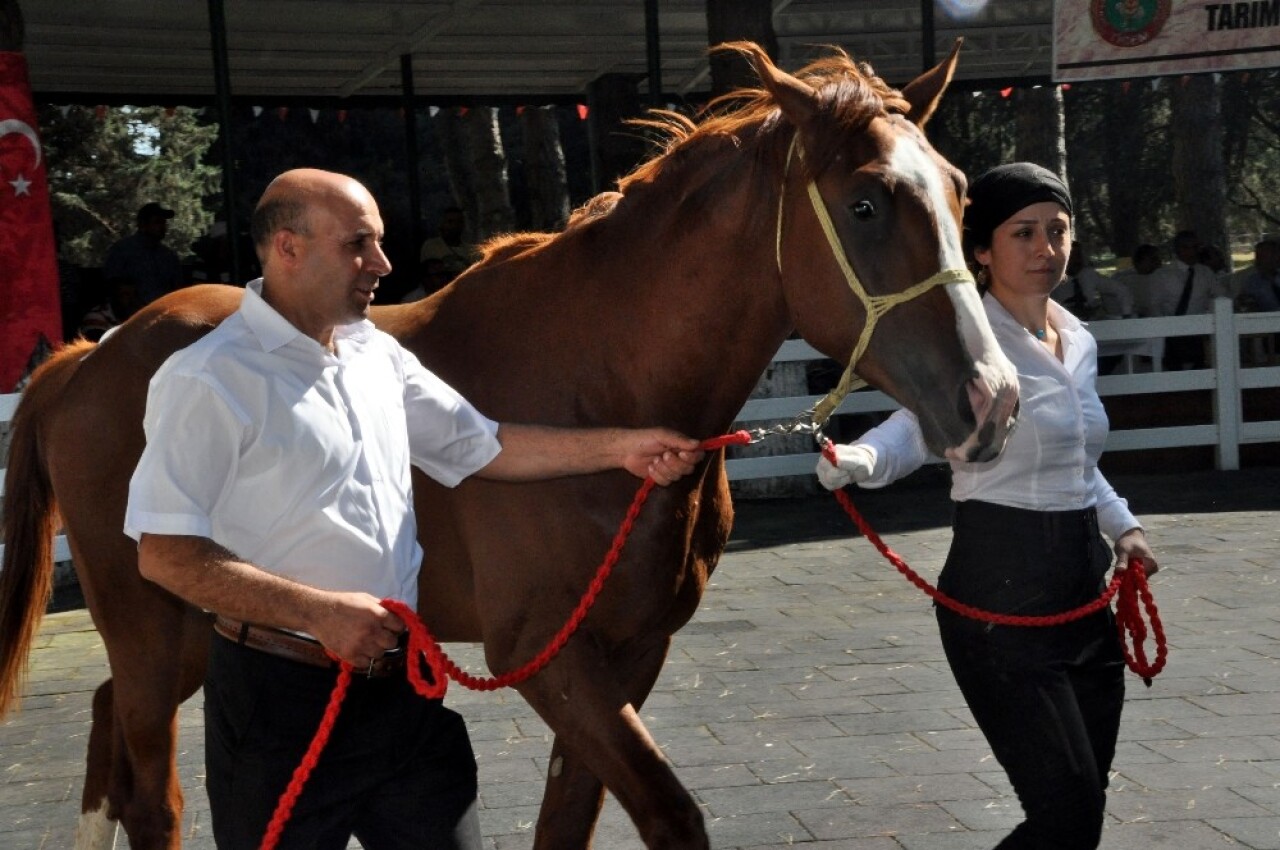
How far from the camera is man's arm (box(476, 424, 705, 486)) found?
10.9 feet

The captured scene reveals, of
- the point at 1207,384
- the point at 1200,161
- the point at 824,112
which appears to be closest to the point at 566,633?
the point at 824,112

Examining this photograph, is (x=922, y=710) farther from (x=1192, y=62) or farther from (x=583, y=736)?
(x=1192, y=62)

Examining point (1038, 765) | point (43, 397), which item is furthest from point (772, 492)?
point (1038, 765)

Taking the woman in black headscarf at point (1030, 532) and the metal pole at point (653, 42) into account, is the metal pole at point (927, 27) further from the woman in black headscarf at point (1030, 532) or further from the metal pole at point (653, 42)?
the woman in black headscarf at point (1030, 532)

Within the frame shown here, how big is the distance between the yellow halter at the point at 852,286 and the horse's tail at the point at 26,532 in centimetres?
240

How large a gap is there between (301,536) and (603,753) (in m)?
0.87

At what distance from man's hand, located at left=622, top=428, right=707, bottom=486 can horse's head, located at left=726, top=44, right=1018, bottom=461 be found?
360 millimetres

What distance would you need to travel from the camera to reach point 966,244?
3654mm

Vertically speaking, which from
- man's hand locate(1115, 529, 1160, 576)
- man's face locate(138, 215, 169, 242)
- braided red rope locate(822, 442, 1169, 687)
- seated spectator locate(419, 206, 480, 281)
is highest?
man's face locate(138, 215, 169, 242)

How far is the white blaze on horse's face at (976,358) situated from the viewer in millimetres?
2930

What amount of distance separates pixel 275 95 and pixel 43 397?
14.0 m

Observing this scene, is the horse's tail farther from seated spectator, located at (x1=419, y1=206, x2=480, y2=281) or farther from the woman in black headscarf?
seated spectator, located at (x1=419, y1=206, x2=480, y2=281)

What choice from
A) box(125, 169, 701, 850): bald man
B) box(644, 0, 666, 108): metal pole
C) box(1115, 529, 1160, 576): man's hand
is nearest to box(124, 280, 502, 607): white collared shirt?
box(125, 169, 701, 850): bald man

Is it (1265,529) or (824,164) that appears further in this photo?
(1265,529)
